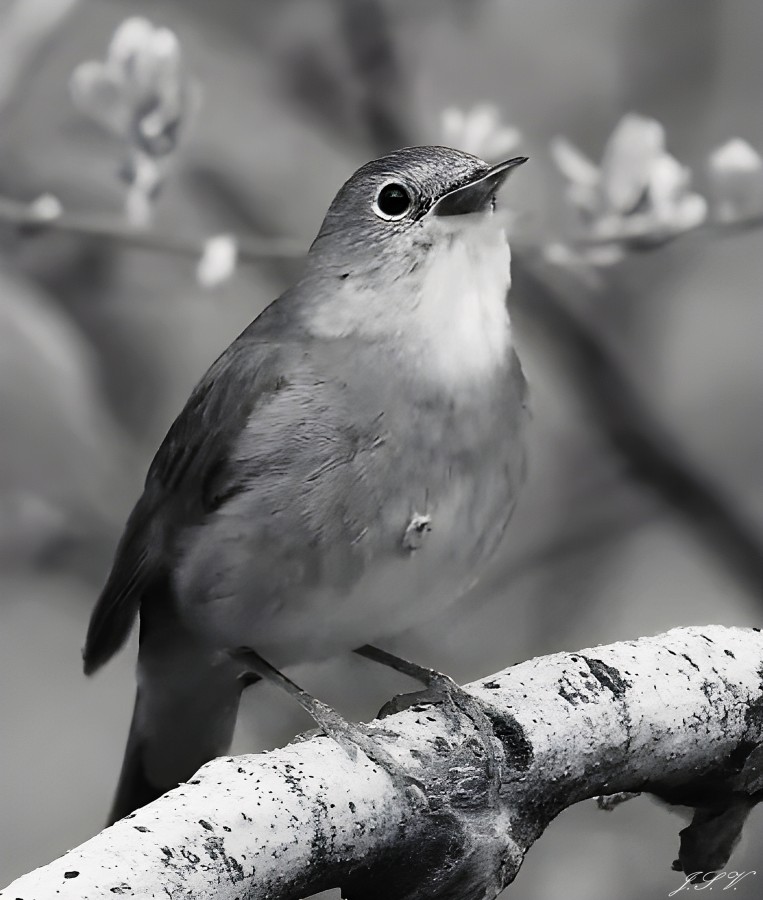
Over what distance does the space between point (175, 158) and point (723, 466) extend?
0.51 m

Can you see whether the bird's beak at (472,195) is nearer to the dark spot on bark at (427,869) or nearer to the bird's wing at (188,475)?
the bird's wing at (188,475)

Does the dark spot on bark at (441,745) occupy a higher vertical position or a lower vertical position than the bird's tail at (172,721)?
lower

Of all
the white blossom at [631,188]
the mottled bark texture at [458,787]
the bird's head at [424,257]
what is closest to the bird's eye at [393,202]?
the bird's head at [424,257]

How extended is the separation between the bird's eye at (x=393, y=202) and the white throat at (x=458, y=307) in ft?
0.09

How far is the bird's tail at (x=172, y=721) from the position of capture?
0.69 metres

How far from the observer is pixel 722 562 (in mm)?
948

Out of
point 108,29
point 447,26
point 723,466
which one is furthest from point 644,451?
point 108,29

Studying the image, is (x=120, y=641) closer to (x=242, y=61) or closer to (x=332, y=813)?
(x=332, y=813)

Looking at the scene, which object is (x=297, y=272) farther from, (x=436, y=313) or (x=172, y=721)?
(x=172, y=721)

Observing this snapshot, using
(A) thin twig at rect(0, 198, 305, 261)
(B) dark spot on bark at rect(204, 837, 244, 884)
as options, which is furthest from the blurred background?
(B) dark spot on bark at rect(204, 837, 244, 884)

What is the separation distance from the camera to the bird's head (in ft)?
1.99

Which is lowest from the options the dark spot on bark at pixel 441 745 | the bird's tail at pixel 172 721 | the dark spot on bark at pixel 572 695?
the dark spot on bark at pixel 441 745

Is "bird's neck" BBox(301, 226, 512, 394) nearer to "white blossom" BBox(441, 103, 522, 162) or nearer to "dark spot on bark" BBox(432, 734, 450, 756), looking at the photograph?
"dark spot on bark" BBox(432, 734, 450, 756)

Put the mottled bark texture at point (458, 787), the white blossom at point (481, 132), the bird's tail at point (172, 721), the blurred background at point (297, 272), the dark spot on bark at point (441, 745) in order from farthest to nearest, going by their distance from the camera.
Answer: the white blossom at point (481, 132) < the blurred background at point (297, 272) < the bird's tail at point (172, 721) < the dark spot on bark at point (441, 745) < the mottled bark texture at point (458, 787)
